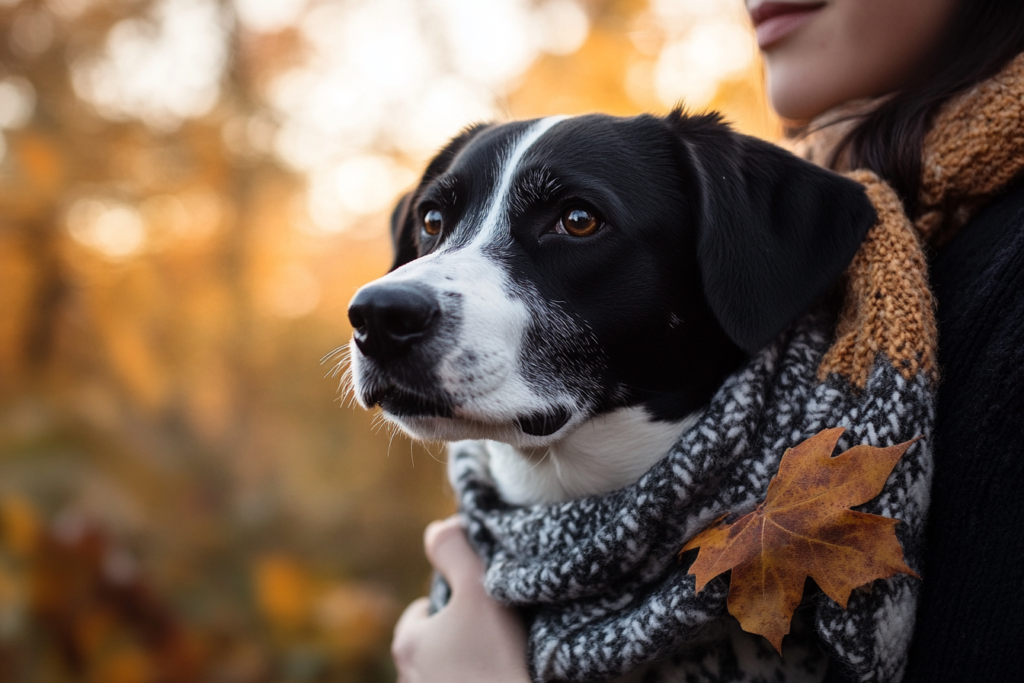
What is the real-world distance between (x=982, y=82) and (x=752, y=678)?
1293mm

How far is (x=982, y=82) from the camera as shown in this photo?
1.59 metres

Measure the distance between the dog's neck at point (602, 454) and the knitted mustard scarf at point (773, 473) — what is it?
0.29 feet

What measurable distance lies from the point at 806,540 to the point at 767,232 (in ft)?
2.13

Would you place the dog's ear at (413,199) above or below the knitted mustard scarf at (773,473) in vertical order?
above

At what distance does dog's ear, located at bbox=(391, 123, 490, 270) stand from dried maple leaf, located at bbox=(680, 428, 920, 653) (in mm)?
1250

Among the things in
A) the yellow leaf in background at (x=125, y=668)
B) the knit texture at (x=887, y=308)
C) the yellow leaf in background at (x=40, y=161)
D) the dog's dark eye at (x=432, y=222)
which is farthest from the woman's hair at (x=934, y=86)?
the yellow leaf in background at (x=40, y=161)

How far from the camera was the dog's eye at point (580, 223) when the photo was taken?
65.9 inches

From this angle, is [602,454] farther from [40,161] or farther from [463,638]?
[40,161]

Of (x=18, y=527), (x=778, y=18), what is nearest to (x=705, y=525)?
(x=778, y=18)

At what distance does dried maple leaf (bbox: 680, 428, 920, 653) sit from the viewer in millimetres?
1263

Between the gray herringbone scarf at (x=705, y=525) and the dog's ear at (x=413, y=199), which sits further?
the dog's ear at (x=413, y=199)

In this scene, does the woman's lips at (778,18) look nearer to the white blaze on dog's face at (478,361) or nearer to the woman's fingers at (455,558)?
the white blaze on dog's face at (478,361)

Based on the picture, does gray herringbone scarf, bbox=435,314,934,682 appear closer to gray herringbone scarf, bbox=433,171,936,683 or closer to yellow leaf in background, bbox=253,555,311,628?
gray herringbone scarf, bbox=433,171,936,683

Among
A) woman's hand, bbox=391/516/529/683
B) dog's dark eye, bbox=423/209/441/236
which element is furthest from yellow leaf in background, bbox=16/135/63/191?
woman's hand, bbox=391/516/529/683
